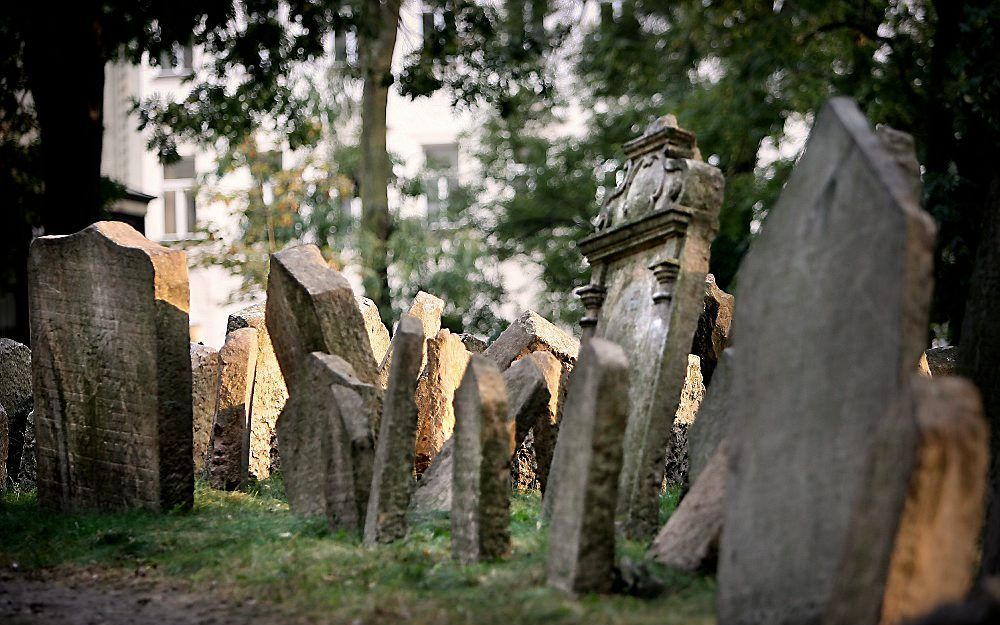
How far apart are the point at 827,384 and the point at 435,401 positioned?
17.3 feet

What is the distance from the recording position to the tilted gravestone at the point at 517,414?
8258mm

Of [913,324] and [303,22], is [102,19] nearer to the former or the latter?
[303,22]

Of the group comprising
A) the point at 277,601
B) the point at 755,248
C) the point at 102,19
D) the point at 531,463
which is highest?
the point at 102,19

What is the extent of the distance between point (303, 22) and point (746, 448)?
1056cm

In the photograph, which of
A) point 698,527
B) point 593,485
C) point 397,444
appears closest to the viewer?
point 593,485

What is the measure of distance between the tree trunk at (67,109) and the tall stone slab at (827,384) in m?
8.96

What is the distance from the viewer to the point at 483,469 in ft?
22.1

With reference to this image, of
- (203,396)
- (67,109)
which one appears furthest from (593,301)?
(67,109)

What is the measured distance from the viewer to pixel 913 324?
472 cm

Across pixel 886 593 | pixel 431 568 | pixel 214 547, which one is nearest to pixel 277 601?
pixel 431 568

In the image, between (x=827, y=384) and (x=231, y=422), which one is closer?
(x=827, y=384)

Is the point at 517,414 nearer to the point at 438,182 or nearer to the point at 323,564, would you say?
the point at 323,564

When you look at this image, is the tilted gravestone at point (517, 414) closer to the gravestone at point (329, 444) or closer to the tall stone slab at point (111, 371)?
the gravestone at point (329, 444)

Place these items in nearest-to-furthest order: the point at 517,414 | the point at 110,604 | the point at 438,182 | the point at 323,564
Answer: the point at 110,604, the point at 323,564, the point at 517,414, the point at 438,182
